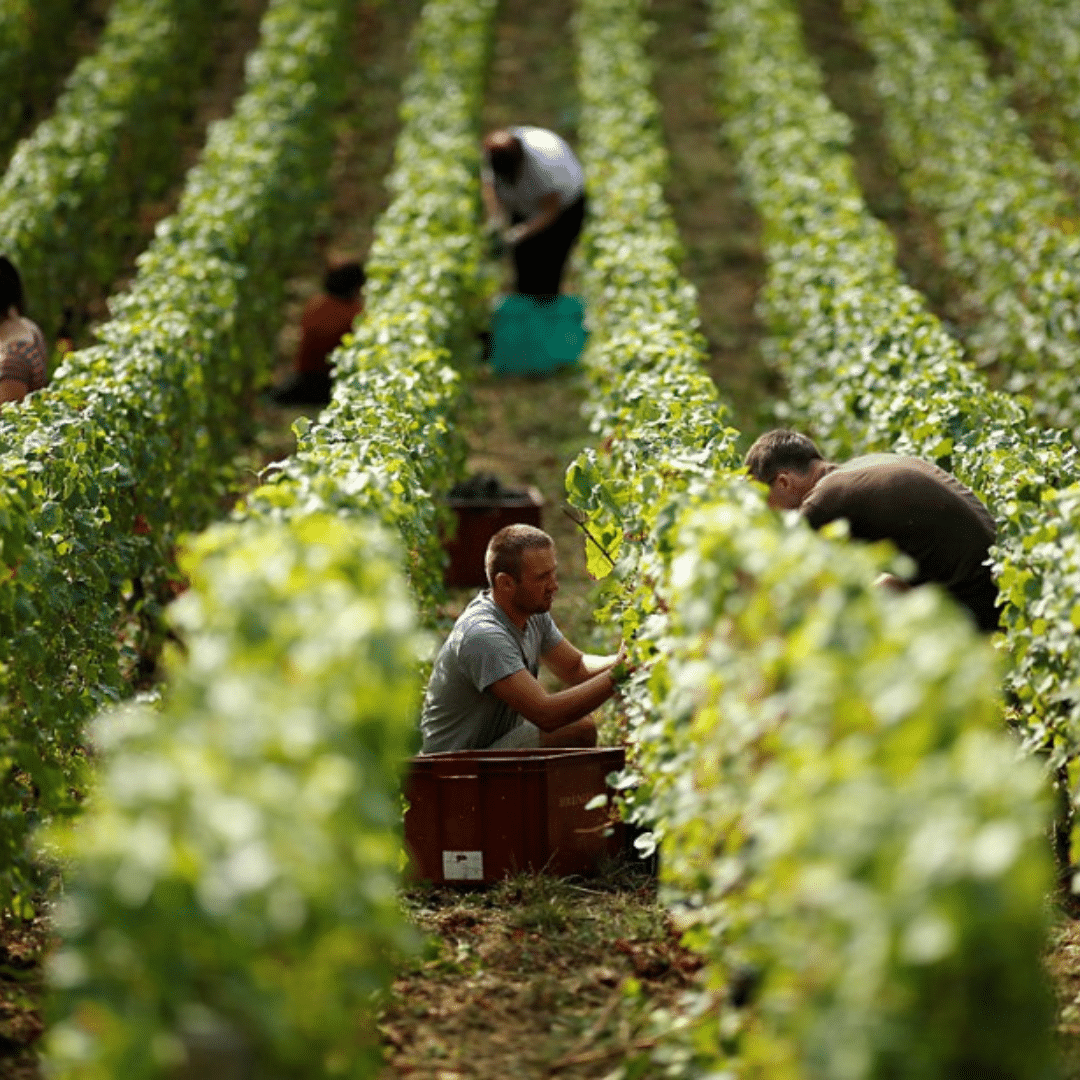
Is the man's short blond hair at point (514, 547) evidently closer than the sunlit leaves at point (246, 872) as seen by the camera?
No

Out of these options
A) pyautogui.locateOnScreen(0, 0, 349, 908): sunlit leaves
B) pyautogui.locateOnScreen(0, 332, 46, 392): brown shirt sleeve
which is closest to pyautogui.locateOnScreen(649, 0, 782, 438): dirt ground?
pyautogui.locateOnScreen(0, 0, 349, 908): sunlit leaves

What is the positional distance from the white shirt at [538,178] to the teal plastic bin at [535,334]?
56cm

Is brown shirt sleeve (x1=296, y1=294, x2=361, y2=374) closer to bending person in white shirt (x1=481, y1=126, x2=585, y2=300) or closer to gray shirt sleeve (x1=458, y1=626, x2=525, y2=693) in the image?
bending person in white shirt (x1=481, y1=126, x2=585, y2=300)

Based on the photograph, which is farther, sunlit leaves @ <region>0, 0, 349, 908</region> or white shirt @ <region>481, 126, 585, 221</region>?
white shirt @ <region>481, 126, 585, 221</region>

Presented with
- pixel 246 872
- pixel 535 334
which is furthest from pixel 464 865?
pixel 535 334

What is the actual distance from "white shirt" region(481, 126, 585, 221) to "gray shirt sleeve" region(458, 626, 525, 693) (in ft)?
20.4

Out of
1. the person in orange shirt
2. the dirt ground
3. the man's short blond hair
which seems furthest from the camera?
the dirt ground

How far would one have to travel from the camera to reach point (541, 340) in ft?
39.7

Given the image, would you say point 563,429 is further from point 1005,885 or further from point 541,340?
point 1005,885

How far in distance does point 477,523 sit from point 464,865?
10.0ft

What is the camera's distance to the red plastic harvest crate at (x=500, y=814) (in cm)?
595

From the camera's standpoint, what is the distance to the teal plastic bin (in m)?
12.1

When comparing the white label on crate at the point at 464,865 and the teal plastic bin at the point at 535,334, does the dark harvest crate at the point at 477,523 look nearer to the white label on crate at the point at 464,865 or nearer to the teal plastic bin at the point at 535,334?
the white label on crate at the point at 464,865

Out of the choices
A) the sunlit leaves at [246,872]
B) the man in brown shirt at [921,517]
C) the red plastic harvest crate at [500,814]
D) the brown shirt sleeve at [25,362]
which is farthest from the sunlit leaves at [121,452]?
the man in brown shirt at [921,517]
